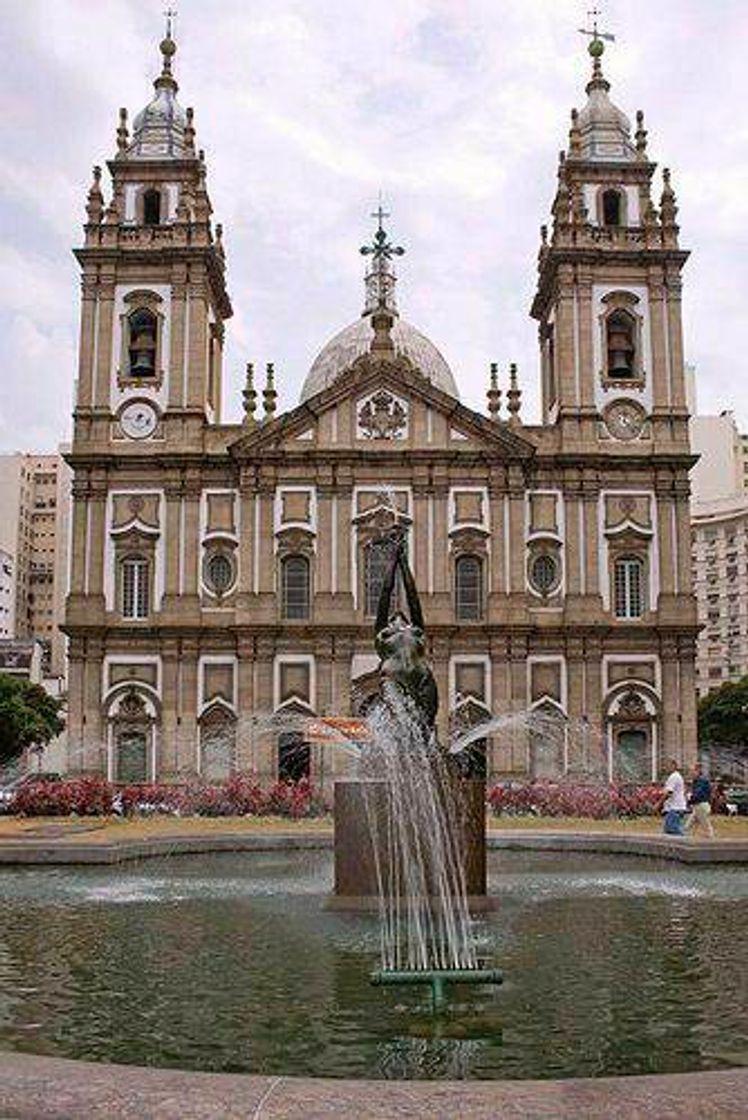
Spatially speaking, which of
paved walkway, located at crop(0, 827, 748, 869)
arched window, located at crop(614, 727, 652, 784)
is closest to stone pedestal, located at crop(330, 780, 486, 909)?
paved walkway, located at crop(0, 827, 748, 869)

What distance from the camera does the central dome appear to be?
5406 centimetres

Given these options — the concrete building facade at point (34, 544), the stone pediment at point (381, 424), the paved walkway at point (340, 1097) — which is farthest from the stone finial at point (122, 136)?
the concrete building facade at point (34, 544)

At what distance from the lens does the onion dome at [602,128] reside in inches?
1802

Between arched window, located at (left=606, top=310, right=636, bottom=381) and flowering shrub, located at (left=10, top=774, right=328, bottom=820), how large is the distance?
60.4 feet

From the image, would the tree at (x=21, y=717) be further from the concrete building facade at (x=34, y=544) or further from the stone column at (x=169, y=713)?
the concrete building facade at (x=34, y=544)

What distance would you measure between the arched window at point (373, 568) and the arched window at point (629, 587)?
702 cm

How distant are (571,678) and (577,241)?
13912 millimetres

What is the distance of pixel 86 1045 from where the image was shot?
7352 mm

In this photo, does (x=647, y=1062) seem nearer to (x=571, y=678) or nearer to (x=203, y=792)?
(x=203, y=792)

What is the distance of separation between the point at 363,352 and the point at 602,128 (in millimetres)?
12471

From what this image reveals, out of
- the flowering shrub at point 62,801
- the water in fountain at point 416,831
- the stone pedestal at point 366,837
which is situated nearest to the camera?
the water in fountain at point 416,831

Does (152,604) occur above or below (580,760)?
above

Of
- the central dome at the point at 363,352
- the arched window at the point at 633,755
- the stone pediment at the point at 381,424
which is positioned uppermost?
the central dome at the point at 363,352

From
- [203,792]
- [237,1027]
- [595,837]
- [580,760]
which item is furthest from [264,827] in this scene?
[580,760]
